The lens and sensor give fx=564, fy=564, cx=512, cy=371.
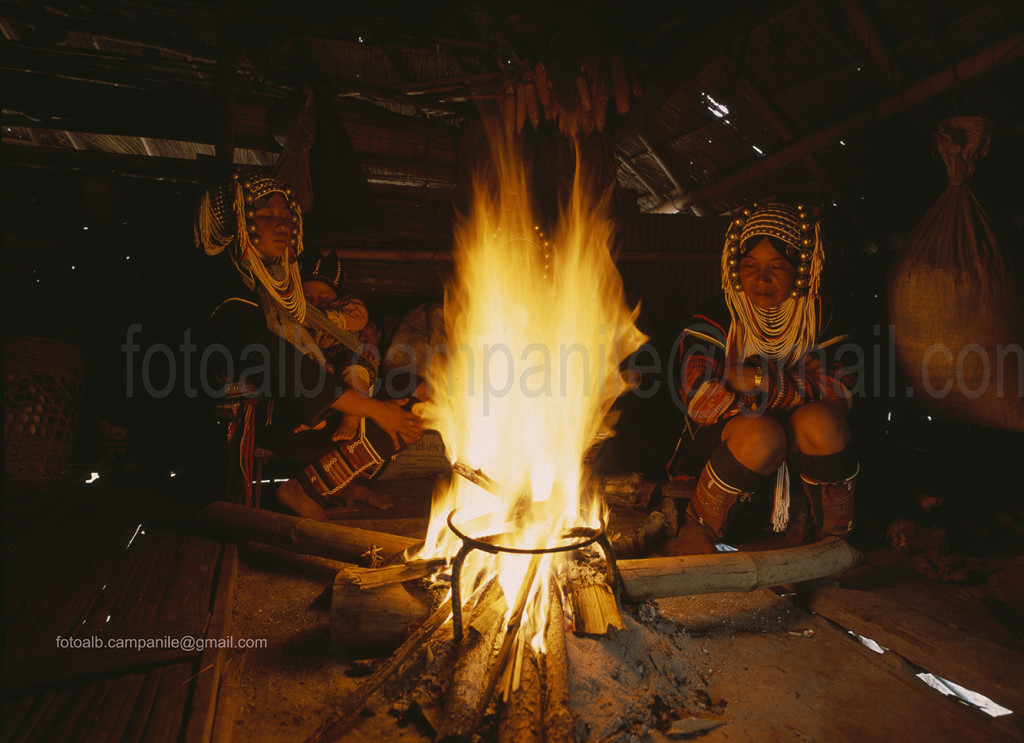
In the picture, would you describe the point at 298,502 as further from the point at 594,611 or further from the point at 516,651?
the point at 594,611

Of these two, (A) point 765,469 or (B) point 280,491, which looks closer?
(A) point 765,469

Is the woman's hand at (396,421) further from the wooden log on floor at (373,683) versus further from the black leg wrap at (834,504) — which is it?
the black leg wrap at (834,504)

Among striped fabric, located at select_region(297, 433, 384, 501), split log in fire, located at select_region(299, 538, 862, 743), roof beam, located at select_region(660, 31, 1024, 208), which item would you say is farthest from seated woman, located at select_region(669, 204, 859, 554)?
striped fabric, located at select_region(297, 433, 384, 501)

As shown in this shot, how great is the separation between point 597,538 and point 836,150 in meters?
4.07

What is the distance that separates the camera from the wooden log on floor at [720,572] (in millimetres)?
2443

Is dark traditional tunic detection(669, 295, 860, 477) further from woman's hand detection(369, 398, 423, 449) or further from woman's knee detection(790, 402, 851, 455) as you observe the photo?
woman's hand detection(369, 398, 423, 449)

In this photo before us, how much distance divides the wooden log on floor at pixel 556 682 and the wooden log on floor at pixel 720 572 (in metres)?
0.37

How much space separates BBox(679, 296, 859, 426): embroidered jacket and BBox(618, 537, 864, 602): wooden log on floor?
902mm

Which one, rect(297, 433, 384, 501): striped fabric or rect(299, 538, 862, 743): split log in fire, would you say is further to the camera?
rect(297, 433, 384, 501): striped fabric

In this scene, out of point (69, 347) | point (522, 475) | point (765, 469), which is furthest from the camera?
point (69, 347)

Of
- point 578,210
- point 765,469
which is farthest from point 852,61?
point 765,469

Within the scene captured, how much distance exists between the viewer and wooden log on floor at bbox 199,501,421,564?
9.16 ft

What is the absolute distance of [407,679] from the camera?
2.03m

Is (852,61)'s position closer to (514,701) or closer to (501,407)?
(501,407)
